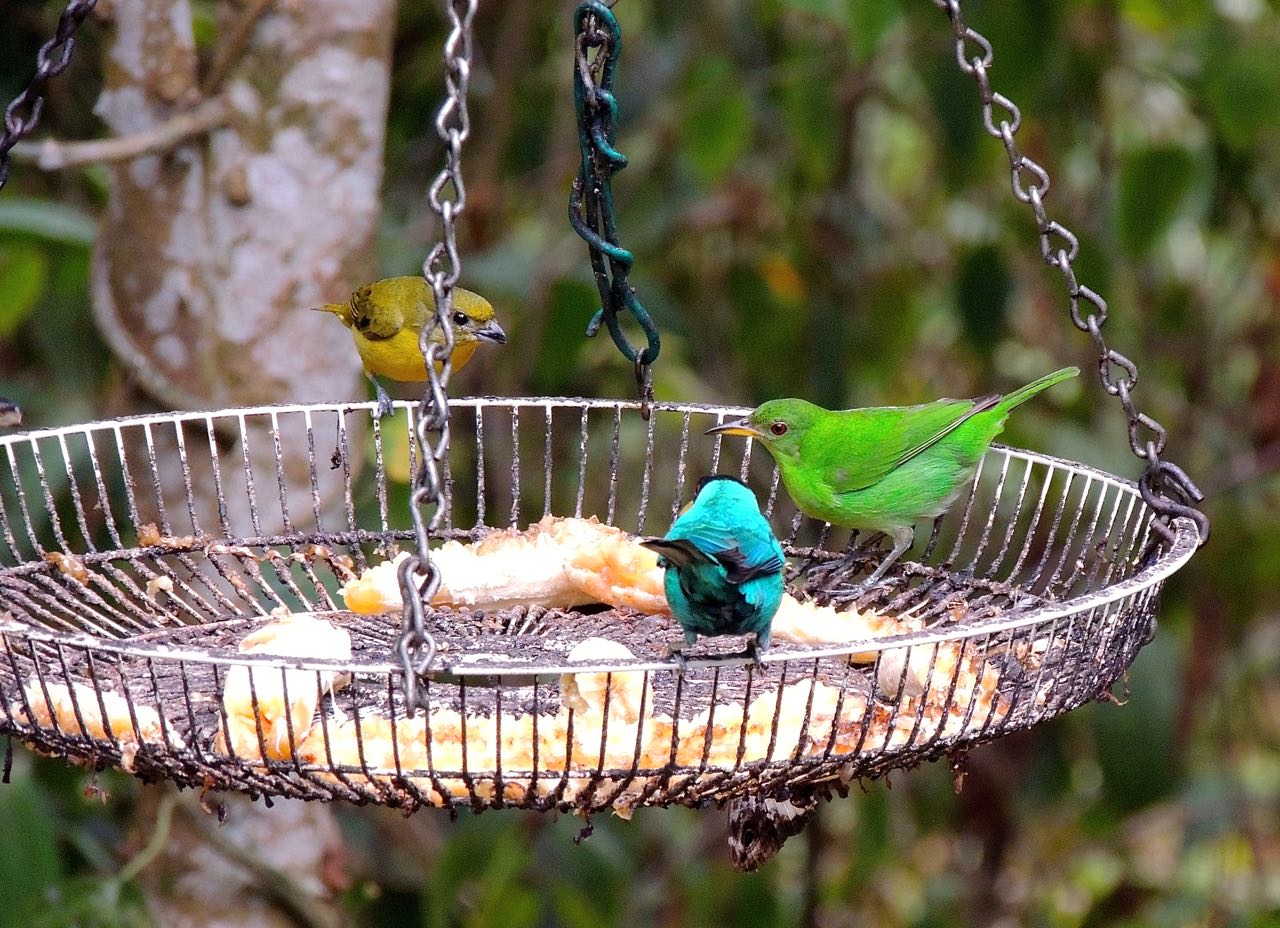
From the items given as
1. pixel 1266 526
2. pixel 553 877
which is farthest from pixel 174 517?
pixel 1266 526

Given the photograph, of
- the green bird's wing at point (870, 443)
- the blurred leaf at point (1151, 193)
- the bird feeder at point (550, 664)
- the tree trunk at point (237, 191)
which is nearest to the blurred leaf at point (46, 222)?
the tree trunk at point (237, 191)

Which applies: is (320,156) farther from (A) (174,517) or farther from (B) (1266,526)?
(B) (1266,526)

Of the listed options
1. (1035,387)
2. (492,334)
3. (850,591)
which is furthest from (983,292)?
(850,591)

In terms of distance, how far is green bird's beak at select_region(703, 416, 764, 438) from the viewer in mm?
3410

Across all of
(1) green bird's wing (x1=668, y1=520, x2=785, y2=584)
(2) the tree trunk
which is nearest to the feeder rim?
(1) green bird's wing (x1=668, y1=520, x2=785, y2=584)

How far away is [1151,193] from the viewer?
5.04m

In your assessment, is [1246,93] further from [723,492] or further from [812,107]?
[723,492]

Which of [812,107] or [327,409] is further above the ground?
[812,107]

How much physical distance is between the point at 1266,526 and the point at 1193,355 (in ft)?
2.83

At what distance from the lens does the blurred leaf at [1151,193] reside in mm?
5035

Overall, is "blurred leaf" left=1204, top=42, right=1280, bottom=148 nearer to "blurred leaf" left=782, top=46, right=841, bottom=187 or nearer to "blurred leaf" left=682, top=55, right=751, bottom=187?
"blurred leaf" left=782, top=46, right=841, bottom=187

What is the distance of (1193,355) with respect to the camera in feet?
21.7

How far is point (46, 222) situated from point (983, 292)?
3.12 meters

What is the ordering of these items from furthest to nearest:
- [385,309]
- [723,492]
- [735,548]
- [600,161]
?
[385,309], [600,161], [723,492], [735,548]
